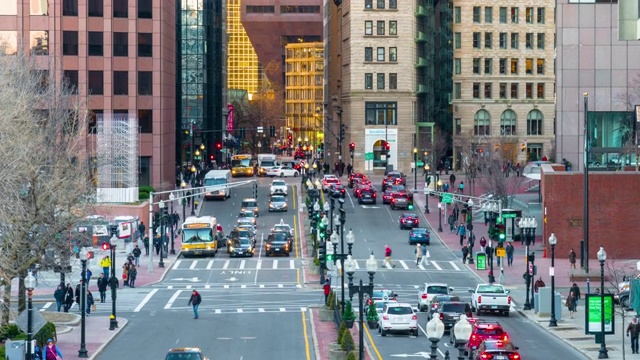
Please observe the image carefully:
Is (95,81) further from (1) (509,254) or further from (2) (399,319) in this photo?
(2) (399,319)

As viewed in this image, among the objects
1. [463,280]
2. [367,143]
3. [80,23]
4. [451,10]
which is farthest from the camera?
[451,10]

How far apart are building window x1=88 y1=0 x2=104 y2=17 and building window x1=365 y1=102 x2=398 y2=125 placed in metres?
41.3

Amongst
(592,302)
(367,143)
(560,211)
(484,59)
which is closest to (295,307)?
(592,302)

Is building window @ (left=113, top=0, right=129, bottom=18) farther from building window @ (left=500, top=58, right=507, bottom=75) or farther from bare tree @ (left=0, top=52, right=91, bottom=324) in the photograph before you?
building window @ (left=500, top=58, right=507, bottom=75)

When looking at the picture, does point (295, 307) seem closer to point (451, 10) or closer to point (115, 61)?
point (115, 61)

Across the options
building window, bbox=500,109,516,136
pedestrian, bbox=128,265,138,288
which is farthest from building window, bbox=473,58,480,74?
pedestrian, bbox=128,265,138,288

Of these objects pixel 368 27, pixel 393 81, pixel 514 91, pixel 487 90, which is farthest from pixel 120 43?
pixel 514 91

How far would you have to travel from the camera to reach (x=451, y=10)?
167250 millimetres

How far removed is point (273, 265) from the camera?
285 feet

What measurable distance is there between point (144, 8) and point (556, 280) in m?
56.5

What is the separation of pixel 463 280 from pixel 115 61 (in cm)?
5108

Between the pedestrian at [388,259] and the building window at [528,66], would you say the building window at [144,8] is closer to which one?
the pedestrian at [388,259]

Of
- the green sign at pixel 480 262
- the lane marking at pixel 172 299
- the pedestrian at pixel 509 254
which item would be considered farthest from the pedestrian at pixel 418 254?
the lane marking at pixel 172 299

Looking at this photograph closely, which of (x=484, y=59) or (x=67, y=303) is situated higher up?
(x=484, y=59)
